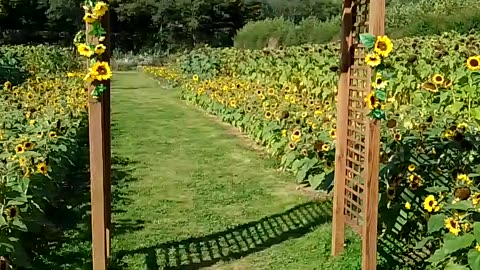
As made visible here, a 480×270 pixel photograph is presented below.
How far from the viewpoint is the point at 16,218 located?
163 inches

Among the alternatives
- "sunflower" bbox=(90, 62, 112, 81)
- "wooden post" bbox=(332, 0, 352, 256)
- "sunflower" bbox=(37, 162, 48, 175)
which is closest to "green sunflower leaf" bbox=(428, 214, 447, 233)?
"wooden post" bbox=(332, 0, 352, 256)

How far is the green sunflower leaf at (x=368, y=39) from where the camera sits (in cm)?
369

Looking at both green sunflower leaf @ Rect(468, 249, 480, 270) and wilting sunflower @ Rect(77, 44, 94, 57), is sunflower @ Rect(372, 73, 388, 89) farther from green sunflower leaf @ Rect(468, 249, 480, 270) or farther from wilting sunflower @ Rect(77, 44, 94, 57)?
wilting sunflower @ Rect(77, 44, 94, 57)

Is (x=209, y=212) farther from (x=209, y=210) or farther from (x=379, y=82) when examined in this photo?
(x=379, y=82)

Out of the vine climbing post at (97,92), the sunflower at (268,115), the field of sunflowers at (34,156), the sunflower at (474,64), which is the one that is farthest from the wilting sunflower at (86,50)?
the sunflower at (268,115)

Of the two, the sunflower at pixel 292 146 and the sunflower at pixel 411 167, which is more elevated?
the sunflower at pixel 411 167

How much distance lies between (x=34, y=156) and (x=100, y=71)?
4.85 ft

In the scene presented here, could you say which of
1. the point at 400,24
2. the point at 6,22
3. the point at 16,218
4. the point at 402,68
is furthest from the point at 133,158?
the point at 6,22

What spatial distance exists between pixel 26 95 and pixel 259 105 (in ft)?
9.75

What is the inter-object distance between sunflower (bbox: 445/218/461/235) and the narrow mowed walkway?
34.3 inches

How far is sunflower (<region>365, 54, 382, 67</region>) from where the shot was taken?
376 cm

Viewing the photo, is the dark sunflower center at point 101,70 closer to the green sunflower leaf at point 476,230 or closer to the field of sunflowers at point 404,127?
the field of sunflowers at point 404,127

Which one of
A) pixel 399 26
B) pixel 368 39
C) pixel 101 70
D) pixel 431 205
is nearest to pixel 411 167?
pixel 431 205

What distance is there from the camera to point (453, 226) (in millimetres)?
3590
